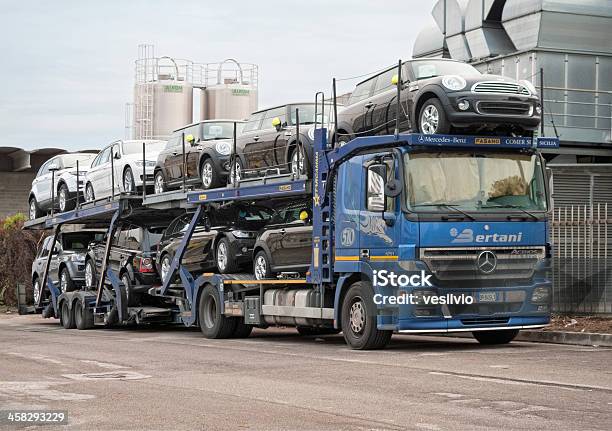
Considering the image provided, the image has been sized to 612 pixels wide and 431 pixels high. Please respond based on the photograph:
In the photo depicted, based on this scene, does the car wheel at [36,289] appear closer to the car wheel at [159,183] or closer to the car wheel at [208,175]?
the car wheel at [159,183]

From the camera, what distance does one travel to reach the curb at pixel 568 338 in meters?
18.0

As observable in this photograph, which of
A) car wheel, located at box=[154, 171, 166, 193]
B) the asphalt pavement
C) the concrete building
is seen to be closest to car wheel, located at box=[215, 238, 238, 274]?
the asphalt pavement

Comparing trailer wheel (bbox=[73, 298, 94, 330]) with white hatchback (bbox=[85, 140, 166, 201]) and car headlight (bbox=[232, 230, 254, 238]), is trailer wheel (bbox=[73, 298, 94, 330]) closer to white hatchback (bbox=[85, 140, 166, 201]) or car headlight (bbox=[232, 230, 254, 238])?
white hatchback (bbox=[85, 140, 166, 201])

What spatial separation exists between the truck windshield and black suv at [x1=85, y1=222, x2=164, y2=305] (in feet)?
32.5

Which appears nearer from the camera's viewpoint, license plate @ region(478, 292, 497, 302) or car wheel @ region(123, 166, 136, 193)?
license plate @ region(478, 292, 497, 302)

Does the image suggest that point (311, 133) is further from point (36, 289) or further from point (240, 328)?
point (36, 289)

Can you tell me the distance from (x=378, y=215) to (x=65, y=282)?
14.3m

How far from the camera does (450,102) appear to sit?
15883 millimetres

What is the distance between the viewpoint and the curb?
59.0 feet

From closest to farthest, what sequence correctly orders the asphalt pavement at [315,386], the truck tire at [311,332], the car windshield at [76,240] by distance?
the asphalt pavement at [315,386] < the truck tire at [311,332] < the car windshield at [76,240]

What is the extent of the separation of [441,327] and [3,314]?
81.7ft

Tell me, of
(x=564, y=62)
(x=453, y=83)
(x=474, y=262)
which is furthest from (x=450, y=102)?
(x=564, y=62)

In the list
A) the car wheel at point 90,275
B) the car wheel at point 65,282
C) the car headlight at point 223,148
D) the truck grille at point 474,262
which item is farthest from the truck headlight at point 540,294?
the car wheel at point 65,282

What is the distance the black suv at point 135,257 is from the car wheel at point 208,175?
3.37 metres
